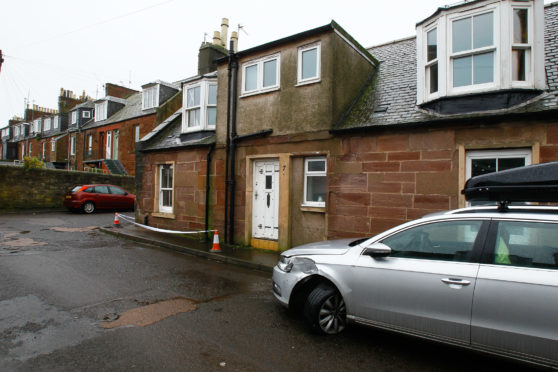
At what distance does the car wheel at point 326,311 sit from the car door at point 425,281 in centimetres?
28

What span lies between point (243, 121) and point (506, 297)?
8.30 metres

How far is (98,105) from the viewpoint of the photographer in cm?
3325

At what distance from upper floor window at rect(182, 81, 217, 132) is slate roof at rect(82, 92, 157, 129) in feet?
53.0

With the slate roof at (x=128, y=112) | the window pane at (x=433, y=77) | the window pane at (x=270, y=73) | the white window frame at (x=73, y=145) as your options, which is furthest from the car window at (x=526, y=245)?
the white window frame at (x=73, y=145)

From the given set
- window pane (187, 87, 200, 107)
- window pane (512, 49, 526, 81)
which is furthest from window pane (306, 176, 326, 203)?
window pane (187, 87, 200, 107)

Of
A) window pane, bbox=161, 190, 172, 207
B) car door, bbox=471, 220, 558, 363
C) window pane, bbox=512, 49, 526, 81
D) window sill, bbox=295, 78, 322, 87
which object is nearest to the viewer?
car door, bbox=471, 220, 558, 363

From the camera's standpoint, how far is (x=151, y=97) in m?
27.2

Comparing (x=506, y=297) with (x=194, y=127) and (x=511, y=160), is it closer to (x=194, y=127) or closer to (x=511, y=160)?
(x=511, y=160)

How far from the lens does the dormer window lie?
21.4ft

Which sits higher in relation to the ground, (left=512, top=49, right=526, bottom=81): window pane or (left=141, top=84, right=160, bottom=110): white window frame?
(left=141, top=84, right=160, bottom=110): white window frame

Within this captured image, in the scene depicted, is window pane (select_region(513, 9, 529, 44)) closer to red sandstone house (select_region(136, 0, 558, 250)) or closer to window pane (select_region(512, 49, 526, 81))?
red sandstone house (select_region(136, 0, 558, 250))

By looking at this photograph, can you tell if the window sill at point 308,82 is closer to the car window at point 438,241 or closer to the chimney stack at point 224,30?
the car window at point 438,241

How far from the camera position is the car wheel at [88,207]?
1825cm

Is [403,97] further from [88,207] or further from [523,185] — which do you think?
[88,207]
